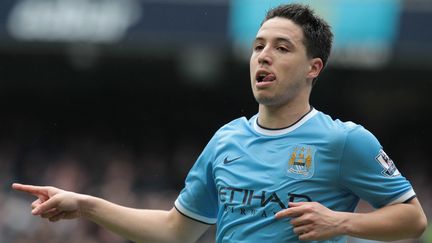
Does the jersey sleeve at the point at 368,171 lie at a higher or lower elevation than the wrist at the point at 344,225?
higher

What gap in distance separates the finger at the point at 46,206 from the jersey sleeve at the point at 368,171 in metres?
1.41

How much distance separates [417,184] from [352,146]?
28.6 ft

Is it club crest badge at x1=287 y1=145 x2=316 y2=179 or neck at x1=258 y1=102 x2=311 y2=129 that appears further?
neck at x1=258 y1=102 x2=311 y2=129

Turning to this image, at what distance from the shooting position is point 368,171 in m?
4.75

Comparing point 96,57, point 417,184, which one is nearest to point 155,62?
point 96,57

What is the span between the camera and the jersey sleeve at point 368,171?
473 centimetres

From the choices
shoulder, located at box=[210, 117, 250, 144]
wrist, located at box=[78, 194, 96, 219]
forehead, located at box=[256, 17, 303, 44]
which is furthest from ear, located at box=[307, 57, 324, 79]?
wrist, located at box=[78, 194, 96, 219]

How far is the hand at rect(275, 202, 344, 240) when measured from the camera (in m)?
4.46

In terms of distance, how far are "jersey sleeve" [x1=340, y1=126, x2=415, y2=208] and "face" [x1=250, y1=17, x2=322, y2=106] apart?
425 millimetres

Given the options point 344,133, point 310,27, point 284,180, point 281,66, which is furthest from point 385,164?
point 310,27

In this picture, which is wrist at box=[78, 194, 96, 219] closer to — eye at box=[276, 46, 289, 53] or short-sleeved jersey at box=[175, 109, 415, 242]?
short-sleeved jersey at box=[175, 109, 415, 242]

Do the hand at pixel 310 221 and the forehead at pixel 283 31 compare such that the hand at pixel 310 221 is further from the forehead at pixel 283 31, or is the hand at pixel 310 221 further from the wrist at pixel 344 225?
the forehead at pixel 283 31

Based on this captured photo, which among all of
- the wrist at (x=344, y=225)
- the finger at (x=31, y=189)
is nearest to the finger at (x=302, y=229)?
the wrist at (x=344, y=225)

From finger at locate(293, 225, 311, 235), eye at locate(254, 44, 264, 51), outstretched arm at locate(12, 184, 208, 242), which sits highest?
eye at locate(254, 44, 264, 51)
